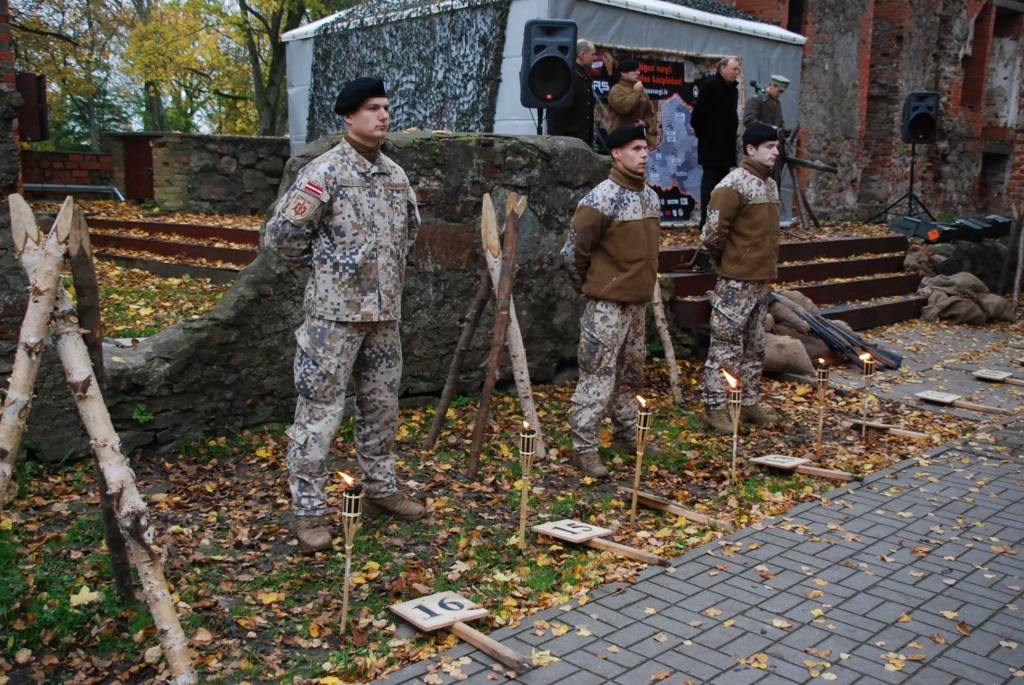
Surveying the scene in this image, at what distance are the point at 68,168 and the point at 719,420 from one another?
50.2 ft

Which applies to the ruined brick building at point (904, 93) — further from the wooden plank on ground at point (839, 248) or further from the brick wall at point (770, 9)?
the wooden plank on ground at point (839, 248)

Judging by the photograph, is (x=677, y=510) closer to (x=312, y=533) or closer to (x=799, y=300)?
(x=312, y=533)

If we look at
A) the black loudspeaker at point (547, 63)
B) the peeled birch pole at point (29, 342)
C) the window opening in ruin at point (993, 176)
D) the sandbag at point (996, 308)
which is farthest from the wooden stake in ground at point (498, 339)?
the window opening in ruin at point (993, 176)

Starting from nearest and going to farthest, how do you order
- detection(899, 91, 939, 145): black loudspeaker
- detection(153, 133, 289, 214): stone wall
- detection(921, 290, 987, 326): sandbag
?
1. detection(921, 290, 987, 326): sandbag
2. detection(153, 133, 289, 214): stone wall
3. detection(899, 91, 939, 145): black loudspeaker

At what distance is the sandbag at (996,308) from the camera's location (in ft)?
42.4

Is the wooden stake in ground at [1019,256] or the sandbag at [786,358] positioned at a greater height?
the wooden stake in ground at [1019,256]

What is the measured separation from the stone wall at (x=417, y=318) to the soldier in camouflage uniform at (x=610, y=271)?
56.1 inches

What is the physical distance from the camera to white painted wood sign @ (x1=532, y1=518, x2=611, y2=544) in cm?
505

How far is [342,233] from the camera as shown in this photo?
482 centimetres

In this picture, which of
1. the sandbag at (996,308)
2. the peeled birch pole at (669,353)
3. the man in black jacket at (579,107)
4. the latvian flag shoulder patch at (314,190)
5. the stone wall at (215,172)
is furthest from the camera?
the stone wall at (215,172)

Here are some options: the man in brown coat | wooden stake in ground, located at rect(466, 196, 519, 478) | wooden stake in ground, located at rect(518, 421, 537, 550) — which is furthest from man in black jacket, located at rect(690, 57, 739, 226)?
wooden stake in ground, located at rect(518, 421, 537, 550)

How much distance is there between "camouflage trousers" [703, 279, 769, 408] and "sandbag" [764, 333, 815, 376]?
5.31 ft

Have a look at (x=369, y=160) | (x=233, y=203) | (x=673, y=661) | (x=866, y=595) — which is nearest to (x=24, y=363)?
(x=369, y=160)

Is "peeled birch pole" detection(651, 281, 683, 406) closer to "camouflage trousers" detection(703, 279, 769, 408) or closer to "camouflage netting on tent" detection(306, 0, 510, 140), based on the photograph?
"camouflage trousers" detection(703, 279, 769, 408)
